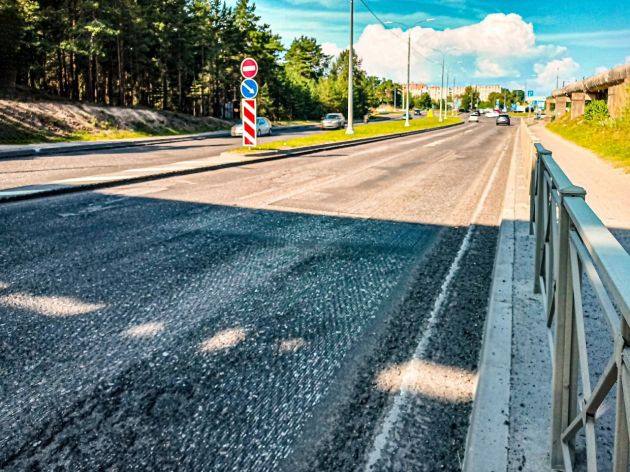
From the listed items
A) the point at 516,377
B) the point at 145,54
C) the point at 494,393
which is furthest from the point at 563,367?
the point at 145,54

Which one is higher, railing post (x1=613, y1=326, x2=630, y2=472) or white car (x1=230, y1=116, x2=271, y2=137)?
white car (x1=230, y1=116, x2=271, y2=137)

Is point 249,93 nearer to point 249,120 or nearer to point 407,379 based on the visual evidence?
point 249,120

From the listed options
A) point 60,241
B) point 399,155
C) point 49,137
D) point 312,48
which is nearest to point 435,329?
point 60,241

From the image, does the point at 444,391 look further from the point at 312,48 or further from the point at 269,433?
the point at 312,48

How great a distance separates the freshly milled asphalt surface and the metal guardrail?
1.79 feet

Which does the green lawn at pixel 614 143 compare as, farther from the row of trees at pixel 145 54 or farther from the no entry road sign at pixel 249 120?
the row of trees at pixel 145 54

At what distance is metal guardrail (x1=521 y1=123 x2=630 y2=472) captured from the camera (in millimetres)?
1386

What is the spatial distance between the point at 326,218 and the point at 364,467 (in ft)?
18.7

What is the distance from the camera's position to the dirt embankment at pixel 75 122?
27094 mm

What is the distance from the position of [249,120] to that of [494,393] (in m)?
15.4

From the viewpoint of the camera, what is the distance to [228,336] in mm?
3738

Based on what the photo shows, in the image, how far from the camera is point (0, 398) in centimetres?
288

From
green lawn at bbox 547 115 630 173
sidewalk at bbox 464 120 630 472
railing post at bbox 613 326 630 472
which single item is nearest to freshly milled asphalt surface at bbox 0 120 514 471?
sidewalk at bbox 464 120 630 472

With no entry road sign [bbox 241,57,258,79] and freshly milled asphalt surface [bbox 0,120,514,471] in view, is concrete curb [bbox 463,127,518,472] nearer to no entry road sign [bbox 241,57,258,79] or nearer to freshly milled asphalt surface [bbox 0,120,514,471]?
freshly milled asphalt surface [bbox 0,120,514,471]
